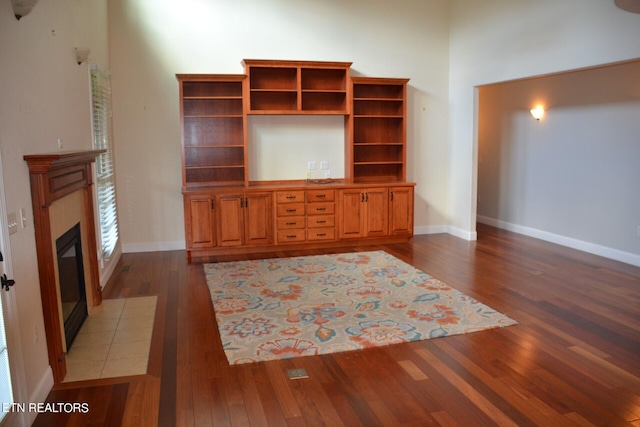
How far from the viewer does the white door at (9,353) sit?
2.39 m

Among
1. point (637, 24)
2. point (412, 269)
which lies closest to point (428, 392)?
point (412, 269)

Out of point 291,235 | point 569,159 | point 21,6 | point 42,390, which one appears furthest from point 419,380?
point 569,159

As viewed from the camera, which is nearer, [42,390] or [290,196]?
[42,390]

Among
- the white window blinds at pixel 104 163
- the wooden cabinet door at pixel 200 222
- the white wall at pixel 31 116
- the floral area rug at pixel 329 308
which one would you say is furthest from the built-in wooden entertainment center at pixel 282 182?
the white wall at pixel 31 116

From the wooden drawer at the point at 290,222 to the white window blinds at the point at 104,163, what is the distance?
6.75 feet

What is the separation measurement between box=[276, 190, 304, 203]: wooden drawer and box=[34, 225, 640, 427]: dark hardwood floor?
211 centimetres

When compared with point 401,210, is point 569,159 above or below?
above

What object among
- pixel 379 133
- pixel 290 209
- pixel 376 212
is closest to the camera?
pixel 290 209

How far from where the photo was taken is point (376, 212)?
22.8 ft

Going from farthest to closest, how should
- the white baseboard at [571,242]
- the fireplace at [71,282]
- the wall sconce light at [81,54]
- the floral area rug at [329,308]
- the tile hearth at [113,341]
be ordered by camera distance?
the white baseboard at [571,242] < the wall sconce light at [81,54] < the floral area rug at [329,308] < the fireplace at [71,282] < the tile hearth at [113,341]

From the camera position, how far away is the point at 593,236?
636 centimetres

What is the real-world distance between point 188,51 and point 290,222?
265 cm

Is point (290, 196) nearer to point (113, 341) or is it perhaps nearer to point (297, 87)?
point (297, 87)

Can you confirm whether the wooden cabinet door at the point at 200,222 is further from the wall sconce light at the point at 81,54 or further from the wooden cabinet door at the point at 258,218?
the wall sconce light at the point at 81,54
